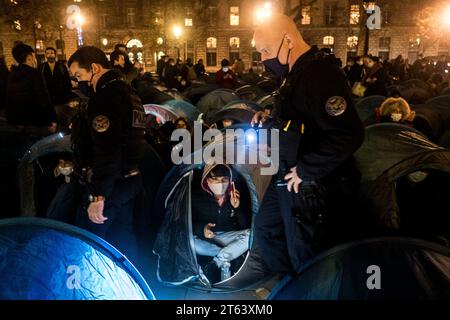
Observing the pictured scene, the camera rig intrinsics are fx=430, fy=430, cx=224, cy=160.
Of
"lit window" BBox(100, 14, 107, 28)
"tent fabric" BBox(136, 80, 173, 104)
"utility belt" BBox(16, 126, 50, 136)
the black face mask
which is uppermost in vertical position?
"lit window" BBox(100, 14, 107, 28)

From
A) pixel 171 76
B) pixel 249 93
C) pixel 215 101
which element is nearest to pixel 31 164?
pixel 215 101

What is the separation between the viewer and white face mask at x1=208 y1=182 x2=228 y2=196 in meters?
4.37

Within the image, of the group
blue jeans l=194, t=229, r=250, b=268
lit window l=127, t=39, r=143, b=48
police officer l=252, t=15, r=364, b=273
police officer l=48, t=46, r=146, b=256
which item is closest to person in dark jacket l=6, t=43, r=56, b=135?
police officer l=48, t=46, r=146, b=256

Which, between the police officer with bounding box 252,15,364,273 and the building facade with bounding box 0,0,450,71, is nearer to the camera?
the police officer with bounding box 252,15,364,273

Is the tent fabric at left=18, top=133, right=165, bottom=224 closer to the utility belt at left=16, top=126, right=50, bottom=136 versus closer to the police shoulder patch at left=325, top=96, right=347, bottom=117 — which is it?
the utility belt at left=16, top=126, right=50, bottom=136

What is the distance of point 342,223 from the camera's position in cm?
338

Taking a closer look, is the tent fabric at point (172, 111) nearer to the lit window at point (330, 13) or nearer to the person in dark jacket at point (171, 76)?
the person in dark jacket at point (171, 76)

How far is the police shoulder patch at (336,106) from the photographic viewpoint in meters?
2.71

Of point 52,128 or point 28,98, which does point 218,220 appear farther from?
point 28,98

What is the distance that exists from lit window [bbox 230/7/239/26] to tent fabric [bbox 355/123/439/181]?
170ft

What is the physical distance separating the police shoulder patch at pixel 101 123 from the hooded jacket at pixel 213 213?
146 cm

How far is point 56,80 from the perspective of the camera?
29.0ft

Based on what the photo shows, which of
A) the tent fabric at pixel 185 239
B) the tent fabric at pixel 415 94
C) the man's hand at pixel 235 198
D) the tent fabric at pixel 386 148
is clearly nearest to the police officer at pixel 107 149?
the tent fabric at pixel 185 239
